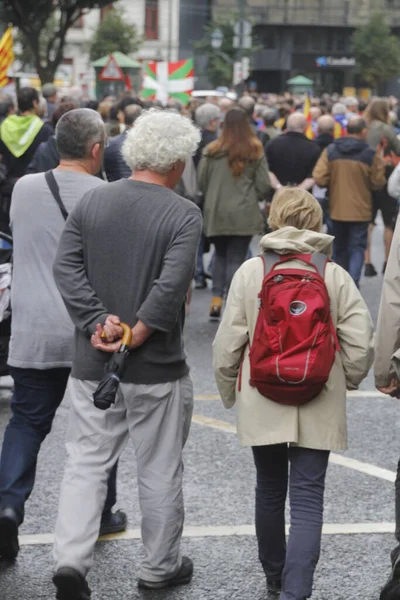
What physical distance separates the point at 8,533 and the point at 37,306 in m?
0.91

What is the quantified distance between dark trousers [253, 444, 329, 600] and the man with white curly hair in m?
0.35

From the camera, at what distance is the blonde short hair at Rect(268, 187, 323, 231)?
15.1 feet

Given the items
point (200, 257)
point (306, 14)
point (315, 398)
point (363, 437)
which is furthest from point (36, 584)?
point (306, 14)

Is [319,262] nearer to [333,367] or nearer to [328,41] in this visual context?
[333,367]

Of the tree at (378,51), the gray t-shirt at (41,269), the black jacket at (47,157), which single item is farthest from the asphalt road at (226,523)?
the tree at (378,51)

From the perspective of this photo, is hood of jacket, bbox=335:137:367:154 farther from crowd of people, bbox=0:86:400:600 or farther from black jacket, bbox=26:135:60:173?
crowd of people, bbox=0:86:400:600

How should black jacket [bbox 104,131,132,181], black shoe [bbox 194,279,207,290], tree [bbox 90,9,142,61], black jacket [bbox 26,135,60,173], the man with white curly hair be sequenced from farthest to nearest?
tree [bbox 90,9,142,61], black shoe [bbox 194,279,207,290], black jacket [bbox 26,135,60,173], black jacket [bbox 104,131,132,181], the man with white curly hair

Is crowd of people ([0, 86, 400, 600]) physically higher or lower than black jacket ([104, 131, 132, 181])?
higher

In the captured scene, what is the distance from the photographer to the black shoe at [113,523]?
17.9 feet

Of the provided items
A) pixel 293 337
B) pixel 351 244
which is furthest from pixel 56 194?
pixel 351 244

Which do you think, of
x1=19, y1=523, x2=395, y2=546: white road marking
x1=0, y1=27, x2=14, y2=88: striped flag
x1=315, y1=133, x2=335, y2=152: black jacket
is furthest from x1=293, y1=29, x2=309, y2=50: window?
x1=19, y1=523, x2=395, y2=546: white road marking

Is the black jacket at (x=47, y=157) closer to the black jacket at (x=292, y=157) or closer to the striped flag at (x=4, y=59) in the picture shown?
the black jacket at (x=292, y=157)

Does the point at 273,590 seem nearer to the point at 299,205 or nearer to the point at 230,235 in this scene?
the point at 299,205

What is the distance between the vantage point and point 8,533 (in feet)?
16.6
